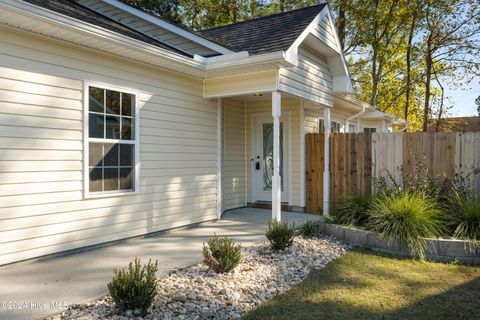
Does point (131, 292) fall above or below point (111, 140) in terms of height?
below

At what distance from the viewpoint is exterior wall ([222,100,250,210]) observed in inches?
336

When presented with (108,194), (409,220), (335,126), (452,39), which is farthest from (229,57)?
(452,39)

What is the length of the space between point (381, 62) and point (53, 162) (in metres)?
17.2

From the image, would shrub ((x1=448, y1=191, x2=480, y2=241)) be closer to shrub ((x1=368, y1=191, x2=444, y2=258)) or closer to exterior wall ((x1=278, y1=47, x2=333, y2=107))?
shrub ((x1=368, y1=191, x2=444, y2=258))

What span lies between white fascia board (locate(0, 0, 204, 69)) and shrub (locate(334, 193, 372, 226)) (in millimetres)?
3894

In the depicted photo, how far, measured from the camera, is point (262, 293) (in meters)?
3.77

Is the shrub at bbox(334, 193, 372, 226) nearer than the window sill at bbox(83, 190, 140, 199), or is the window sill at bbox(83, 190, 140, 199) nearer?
the window sill at bbox(83, 190, 140, 199)

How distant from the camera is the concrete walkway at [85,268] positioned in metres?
3.26

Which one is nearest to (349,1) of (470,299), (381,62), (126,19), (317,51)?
(381,62)

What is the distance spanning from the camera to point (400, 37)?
19.0m

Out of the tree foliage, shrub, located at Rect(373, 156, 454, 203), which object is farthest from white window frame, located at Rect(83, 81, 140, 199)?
the tree foliage

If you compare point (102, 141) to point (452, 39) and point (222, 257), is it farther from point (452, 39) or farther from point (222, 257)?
point (452, 39)

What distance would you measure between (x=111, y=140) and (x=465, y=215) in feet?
17.9

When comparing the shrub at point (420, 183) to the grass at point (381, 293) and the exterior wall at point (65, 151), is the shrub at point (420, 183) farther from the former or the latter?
the exterior wall at point (65, 151)
